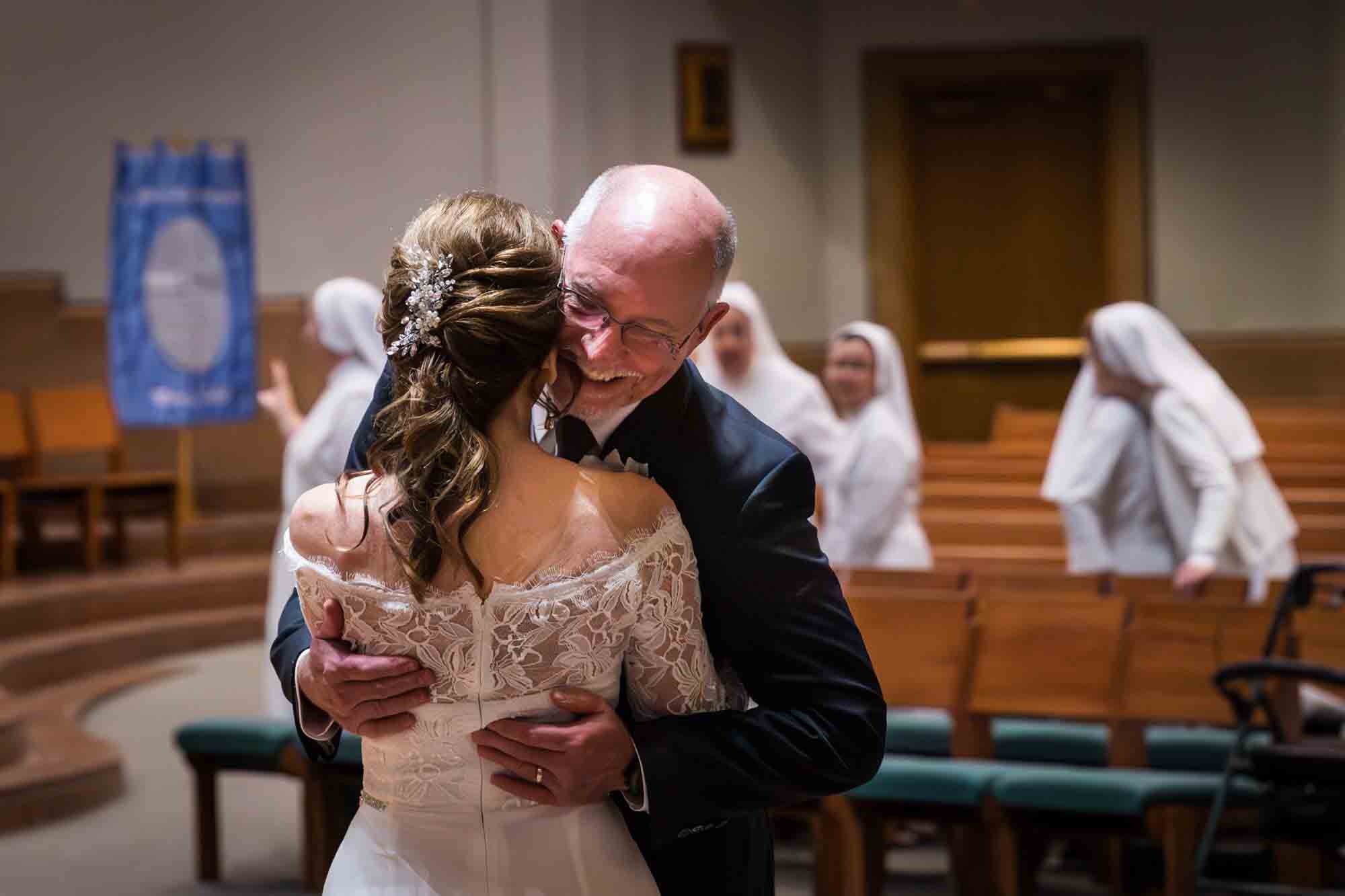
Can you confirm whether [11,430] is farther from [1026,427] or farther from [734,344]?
[1026,427]

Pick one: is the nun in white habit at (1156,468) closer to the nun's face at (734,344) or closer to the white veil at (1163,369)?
the white veil at (1163,369)

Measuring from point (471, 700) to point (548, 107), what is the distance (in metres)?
7.73

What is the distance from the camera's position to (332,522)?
159 cm

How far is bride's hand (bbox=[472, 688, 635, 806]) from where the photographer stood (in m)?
1.56

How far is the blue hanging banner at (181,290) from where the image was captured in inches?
352

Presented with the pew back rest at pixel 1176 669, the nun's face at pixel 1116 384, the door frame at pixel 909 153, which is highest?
the door frame at pixel 909 153

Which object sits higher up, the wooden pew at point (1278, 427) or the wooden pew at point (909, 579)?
the wooden pew at point (1278, 427)

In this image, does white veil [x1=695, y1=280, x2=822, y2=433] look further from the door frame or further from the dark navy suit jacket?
the door frame

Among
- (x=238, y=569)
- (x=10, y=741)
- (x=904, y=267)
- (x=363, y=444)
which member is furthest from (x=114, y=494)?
(x=363, y=444)

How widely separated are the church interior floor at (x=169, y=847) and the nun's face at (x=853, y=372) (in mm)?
1623

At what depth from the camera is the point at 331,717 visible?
171cm

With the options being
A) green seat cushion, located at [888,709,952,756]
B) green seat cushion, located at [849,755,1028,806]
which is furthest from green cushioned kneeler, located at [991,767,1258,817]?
green seat cushion, located at [888,709,952,756]

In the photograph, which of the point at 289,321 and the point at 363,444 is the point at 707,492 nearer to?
the point at 363,444

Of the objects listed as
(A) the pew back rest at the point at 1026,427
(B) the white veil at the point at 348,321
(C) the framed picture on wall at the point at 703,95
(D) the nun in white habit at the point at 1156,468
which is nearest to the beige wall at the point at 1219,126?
(C) the framed picture on wall at the point at 703,95
